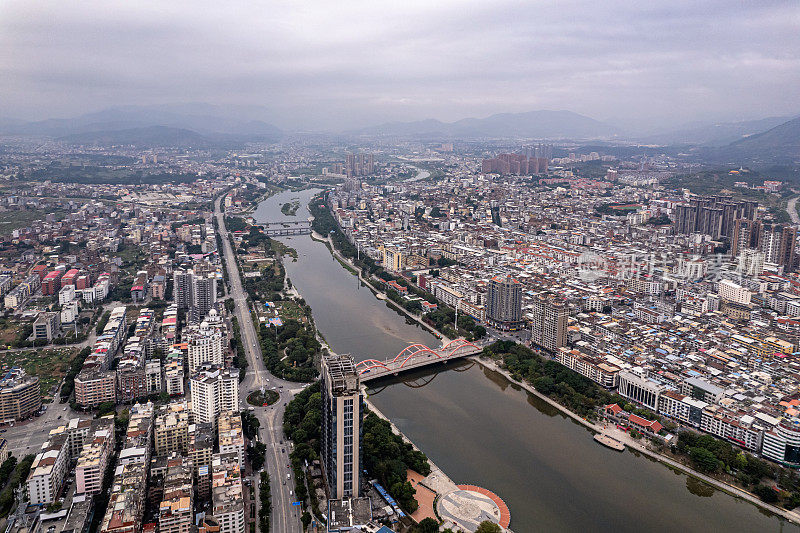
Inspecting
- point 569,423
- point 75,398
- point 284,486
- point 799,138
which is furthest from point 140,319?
point 799,138

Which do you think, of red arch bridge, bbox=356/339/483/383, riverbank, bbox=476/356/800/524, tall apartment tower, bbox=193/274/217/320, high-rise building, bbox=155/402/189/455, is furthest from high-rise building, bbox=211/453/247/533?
tall apartment tower, bbox=193/274/217/320

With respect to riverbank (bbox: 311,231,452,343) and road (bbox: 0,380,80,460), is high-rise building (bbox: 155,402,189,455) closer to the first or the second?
road (bbox: 0,380,80,460)

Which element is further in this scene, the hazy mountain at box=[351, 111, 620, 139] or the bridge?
the hazy mountain at box=[351, 111, 620, 139]

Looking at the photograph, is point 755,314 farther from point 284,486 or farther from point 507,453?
point 284,486

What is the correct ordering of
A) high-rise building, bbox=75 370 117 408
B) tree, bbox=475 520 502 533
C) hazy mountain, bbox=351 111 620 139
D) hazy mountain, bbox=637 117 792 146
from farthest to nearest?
hazy mountain, bbox=351 111 620 139, hazy mountain, bbox=637 117 792 146, high-rise building, bbox=75 370 117 408, tree, bbox=475 520 502 533

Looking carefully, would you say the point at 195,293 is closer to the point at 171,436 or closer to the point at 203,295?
the point at 203,295

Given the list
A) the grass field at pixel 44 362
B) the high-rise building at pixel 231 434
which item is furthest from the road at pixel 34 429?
the high-rise building at pixel 231 434
